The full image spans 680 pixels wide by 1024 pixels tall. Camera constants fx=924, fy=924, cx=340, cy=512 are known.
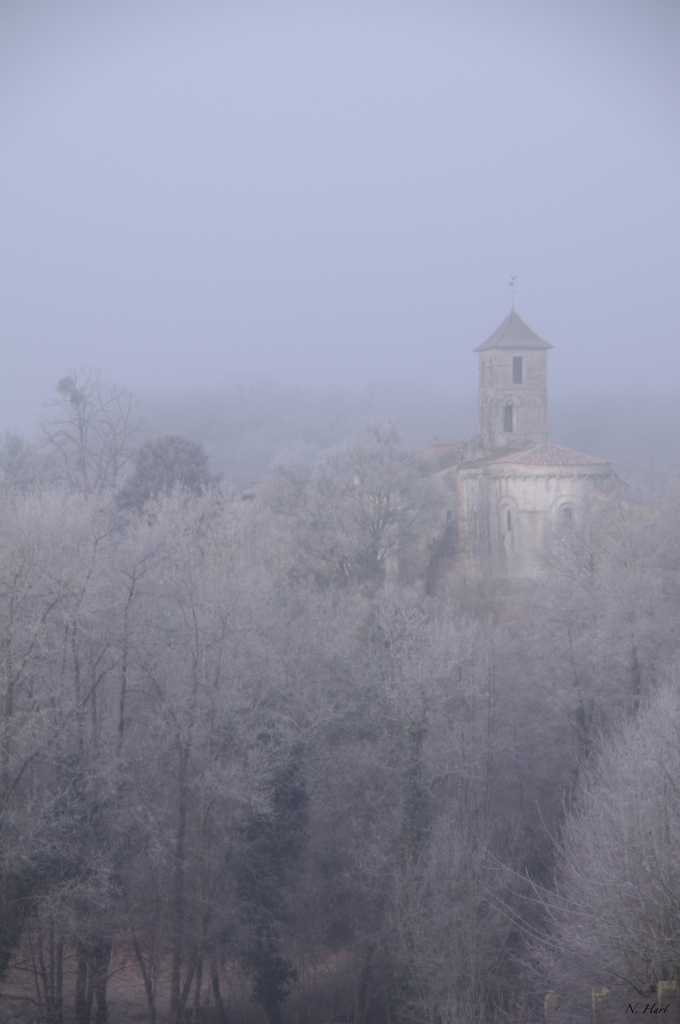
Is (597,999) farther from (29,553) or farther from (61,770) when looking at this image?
(29,553)

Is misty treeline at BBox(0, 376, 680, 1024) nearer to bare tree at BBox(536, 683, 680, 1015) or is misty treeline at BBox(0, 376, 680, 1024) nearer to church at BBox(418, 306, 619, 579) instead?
bare tree at BBox(536, 683, 680, 1015)

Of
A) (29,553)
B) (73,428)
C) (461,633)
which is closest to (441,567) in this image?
(461,633)

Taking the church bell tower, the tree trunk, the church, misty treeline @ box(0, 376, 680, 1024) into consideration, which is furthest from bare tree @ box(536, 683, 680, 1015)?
the church bell tower

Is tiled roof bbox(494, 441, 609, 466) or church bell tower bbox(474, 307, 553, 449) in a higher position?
church bell tower bbox(474, 307, 553, 449)

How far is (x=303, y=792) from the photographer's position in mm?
19125

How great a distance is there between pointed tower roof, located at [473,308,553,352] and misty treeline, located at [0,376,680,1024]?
19.9 metres

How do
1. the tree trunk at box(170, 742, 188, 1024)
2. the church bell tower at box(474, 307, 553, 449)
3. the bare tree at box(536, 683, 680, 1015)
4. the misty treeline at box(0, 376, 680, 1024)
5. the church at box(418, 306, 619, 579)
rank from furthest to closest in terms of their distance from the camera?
the church bell tower at box(474, 307, 553, 449)
the church at box(418, 306, 619, 579)
the tree trunk at box(170, 742, 188, 1024)
the misty treeline at box(0, 376, 680, 1024)
the bare tree at box(536, 683, 680, 1015)

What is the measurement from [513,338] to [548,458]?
26.1 ft

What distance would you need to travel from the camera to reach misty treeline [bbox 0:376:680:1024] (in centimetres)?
1528

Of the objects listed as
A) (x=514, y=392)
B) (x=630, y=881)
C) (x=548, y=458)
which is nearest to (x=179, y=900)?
(x=630, y=881)

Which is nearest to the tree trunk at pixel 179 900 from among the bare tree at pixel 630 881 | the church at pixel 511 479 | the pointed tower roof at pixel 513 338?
the bare tree at pixel 630 881

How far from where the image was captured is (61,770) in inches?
661

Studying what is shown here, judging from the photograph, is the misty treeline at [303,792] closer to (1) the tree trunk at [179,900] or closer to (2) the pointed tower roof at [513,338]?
(1) the tree trunk at [179,900]

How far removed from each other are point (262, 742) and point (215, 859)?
8.04 feet
